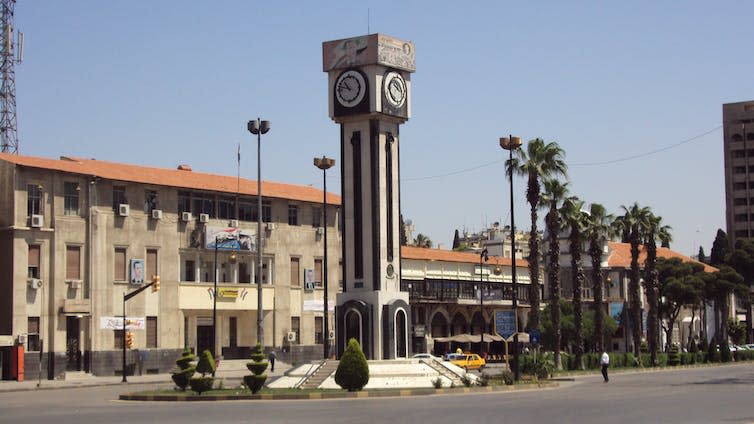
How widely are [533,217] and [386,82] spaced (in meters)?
18.9

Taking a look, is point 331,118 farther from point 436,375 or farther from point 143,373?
point 143,373

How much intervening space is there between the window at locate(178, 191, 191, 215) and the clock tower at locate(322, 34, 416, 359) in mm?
25068

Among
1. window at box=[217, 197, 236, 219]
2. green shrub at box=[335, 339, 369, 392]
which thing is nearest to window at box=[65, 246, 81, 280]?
window at box=[217, 197, 236, 219]

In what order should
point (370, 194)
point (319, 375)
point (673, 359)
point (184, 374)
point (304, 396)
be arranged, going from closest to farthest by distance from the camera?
point (304, 396) → point (184, 374) → point (319, 375) → point (370, 194) → point (673, 359)

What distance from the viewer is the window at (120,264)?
6950 cm

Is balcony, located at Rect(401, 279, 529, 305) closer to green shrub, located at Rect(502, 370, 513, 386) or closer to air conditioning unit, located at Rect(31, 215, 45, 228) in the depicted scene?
air conditioning unit, located at Rect(31, 215, 45, 228)

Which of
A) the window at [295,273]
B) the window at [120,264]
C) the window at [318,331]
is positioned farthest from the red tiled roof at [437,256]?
the window at [120,264]

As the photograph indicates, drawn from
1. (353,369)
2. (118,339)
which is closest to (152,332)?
(118,339)

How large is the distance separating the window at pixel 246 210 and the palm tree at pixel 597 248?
22.7 meters

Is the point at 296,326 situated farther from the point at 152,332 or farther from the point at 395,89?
the point at 395,89

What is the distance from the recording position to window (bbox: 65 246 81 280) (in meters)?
66.4

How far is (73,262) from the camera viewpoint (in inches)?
2628

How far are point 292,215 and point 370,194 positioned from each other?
31848 mm


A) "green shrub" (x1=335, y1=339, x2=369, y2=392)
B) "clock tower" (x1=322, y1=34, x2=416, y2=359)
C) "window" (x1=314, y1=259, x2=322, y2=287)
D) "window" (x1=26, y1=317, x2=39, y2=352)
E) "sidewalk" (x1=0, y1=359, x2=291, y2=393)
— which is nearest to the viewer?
"green shrub" (x1=335, y1=339, x2=369, y2=392)
